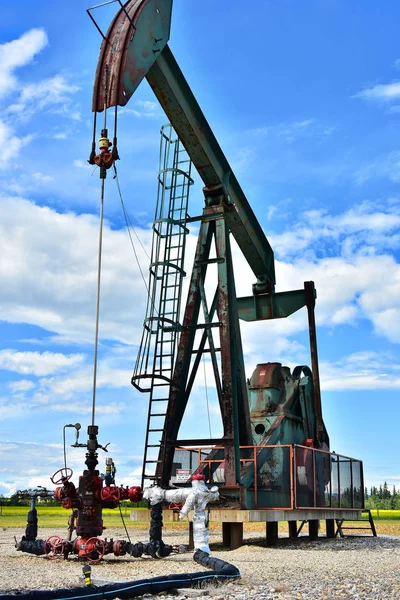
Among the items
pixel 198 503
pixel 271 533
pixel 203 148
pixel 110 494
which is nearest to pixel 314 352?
pixel 271 533

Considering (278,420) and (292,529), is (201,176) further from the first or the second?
(292,529)

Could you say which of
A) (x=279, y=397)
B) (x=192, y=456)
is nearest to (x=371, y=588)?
(x=192, y=456)

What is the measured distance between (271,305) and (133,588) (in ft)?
38.4

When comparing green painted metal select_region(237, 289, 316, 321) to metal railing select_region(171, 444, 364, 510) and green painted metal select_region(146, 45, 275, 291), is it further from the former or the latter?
metal railing select_region(171, 444, 364, 510)

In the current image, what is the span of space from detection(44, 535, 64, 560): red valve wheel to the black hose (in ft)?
9.78

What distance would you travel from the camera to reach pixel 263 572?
8305mm

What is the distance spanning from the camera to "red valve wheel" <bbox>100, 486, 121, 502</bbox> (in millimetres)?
9461

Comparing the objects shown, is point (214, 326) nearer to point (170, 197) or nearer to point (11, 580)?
point (170, 197)

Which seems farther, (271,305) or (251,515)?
(271,305)

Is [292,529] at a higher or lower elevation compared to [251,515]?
lower

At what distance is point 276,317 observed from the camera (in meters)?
17.5

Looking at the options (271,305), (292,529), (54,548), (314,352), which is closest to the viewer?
(54,548)

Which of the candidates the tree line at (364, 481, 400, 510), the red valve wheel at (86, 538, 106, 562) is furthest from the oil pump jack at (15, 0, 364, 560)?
the tree line at (364, 481, 400, 510)

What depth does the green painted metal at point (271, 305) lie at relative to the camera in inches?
678
